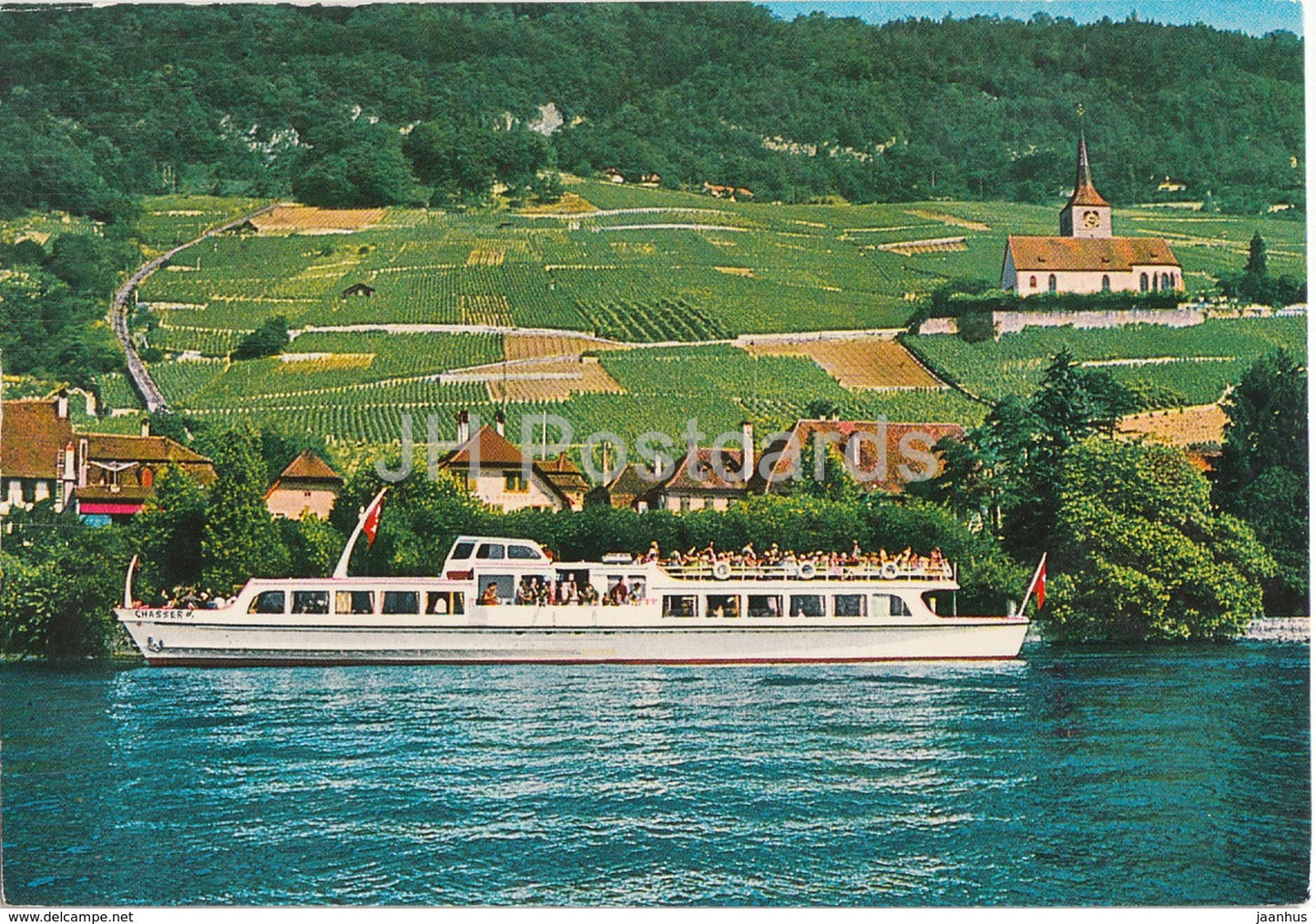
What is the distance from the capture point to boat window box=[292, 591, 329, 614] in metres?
23.7

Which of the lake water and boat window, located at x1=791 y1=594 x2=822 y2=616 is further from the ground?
boat window, located at x1=791 y1=594 x2=822 y2=616

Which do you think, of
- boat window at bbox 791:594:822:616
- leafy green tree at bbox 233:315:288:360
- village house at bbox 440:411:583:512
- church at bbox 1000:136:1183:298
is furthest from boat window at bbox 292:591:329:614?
church at bbox 1000:136:1183:298

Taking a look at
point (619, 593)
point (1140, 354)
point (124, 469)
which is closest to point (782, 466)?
point (619, 593)

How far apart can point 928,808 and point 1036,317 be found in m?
16.4

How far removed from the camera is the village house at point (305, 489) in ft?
85.8

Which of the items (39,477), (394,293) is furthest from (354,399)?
(39,477)

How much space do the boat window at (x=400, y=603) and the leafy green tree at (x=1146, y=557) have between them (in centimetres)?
963

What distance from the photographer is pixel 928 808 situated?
627 inches

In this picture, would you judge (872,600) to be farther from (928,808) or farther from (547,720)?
(928,808)

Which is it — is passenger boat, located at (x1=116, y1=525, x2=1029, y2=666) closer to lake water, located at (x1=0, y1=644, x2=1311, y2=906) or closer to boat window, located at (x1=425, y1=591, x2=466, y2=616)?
boat window, located at (x1=425, y1=591, x2=466, y2=616)

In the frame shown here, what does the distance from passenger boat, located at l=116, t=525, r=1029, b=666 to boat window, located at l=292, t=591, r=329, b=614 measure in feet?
0.06

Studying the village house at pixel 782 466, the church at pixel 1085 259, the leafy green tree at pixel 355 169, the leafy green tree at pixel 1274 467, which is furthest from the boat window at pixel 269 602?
the church at pixel 1085 259

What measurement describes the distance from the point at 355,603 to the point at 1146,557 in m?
11.8

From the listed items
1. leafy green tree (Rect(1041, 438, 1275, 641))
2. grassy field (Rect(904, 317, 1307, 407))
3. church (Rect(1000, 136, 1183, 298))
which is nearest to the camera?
leafy green tree (Rect(1041, 438, 1275, 641))
